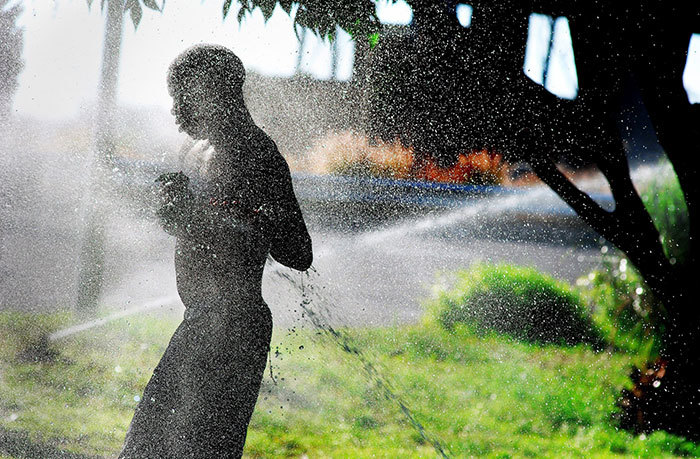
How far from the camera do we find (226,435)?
7.55 feet

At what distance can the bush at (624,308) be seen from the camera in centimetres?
429

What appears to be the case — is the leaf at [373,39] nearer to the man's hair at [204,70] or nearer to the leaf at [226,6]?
the leaf at [226,6]

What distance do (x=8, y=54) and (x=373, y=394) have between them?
3.27 metres

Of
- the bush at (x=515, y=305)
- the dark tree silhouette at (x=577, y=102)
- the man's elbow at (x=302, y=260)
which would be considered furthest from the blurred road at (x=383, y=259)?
the man's elbow at (x=302, y=260)

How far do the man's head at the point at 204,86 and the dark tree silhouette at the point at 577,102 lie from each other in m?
1.88

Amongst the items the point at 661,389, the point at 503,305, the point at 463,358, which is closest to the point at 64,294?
the point at 463,358

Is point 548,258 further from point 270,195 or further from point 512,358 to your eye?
point 270,195

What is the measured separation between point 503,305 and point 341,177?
58.2 inches

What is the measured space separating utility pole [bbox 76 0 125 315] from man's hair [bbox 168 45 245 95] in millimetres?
2415

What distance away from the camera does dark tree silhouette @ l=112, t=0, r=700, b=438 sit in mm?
4070

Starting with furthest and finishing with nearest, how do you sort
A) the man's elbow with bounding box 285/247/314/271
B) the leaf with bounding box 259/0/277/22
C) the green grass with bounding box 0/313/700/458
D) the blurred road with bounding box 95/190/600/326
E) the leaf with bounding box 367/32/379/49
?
1. the leaf with bounding box 367/32/379/49
2. the blurred road with bounding box 95/190/600/326
3. the leaf with bounding box 259/0/277/22
4. the green grass with bounding box 0/313/700/458
5. the man's elbow with bounding box 285/247/314/271

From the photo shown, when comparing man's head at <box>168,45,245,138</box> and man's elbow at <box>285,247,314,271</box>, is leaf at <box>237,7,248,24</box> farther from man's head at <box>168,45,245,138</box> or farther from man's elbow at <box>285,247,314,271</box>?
man's elbow at <box>285,247,314,271</box>

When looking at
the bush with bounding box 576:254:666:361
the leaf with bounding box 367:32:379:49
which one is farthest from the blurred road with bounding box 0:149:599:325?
the leaf with bounding box 367:32:379:49

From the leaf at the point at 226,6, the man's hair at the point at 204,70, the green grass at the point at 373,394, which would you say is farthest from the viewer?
the leaf at the point at 226,6
